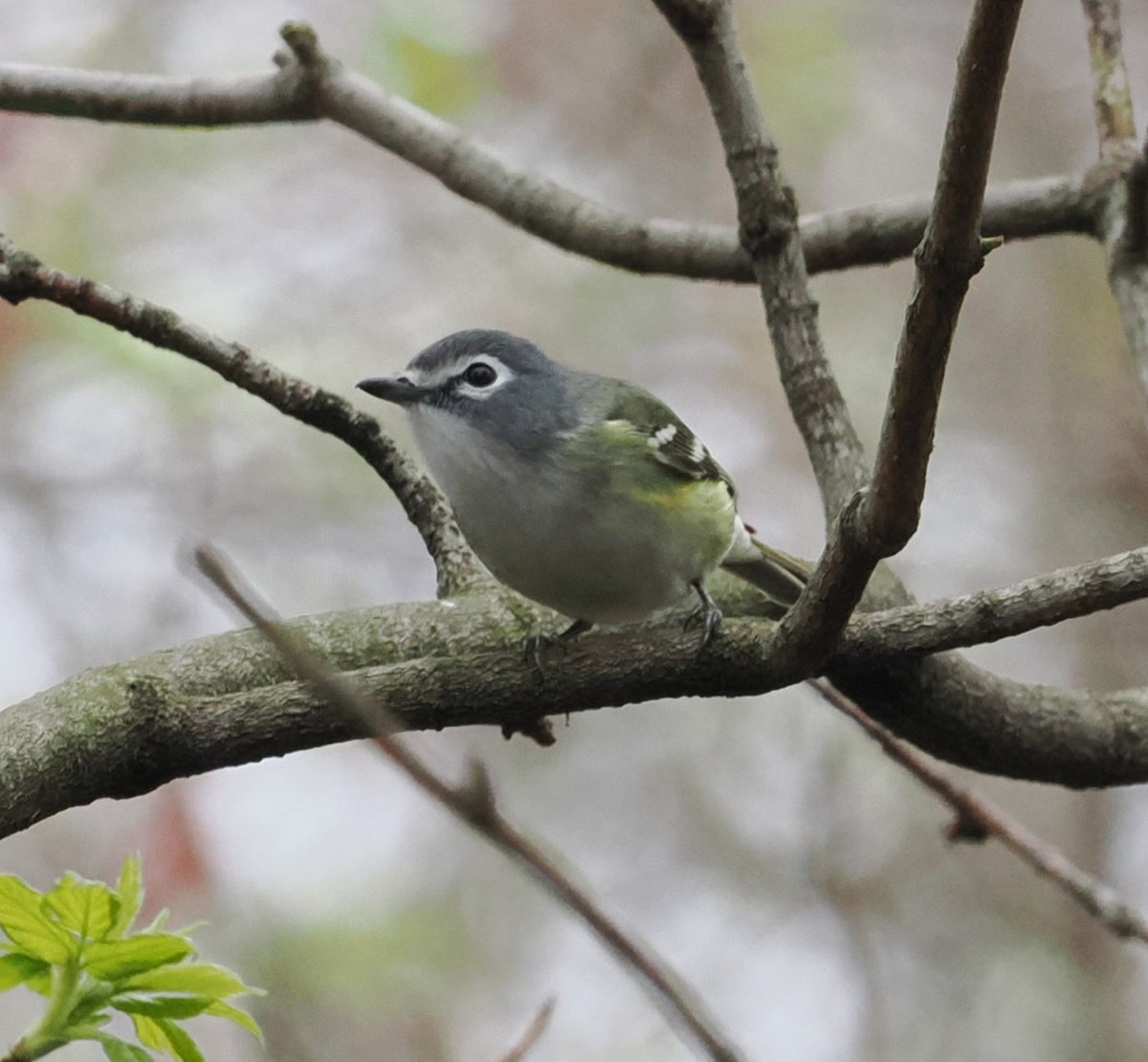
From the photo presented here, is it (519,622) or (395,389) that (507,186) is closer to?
(395,389)

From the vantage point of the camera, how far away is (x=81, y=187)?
7641mm

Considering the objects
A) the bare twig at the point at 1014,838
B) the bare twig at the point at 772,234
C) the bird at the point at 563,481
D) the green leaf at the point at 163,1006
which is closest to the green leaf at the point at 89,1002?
the green leaf at the point at 163,1006

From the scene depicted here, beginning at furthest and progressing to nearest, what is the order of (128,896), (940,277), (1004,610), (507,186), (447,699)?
(507,186)
(447,699)
(1004,610)
(940,277)
(128,896)

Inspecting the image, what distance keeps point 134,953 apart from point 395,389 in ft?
8.29

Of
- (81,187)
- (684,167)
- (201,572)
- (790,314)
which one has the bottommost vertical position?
(201,572)

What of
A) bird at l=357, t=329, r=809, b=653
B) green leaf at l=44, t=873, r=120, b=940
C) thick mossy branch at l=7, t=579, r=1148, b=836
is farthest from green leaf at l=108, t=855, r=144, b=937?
bird at l=357, t=329, r=809, b=653

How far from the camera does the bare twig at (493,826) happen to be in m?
0.95

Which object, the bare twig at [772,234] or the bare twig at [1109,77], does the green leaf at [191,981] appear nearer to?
the bare twig at [772,234]

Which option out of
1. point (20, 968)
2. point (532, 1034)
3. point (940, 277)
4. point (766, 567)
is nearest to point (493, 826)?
point (20, 968)

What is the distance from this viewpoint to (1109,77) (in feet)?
13.5

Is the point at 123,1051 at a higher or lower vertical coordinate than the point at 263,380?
lower

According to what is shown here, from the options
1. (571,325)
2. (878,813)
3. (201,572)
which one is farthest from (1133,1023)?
(201,572)

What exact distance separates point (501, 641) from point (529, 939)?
5.07m

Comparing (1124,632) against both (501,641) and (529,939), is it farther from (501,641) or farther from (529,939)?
(501,641)
